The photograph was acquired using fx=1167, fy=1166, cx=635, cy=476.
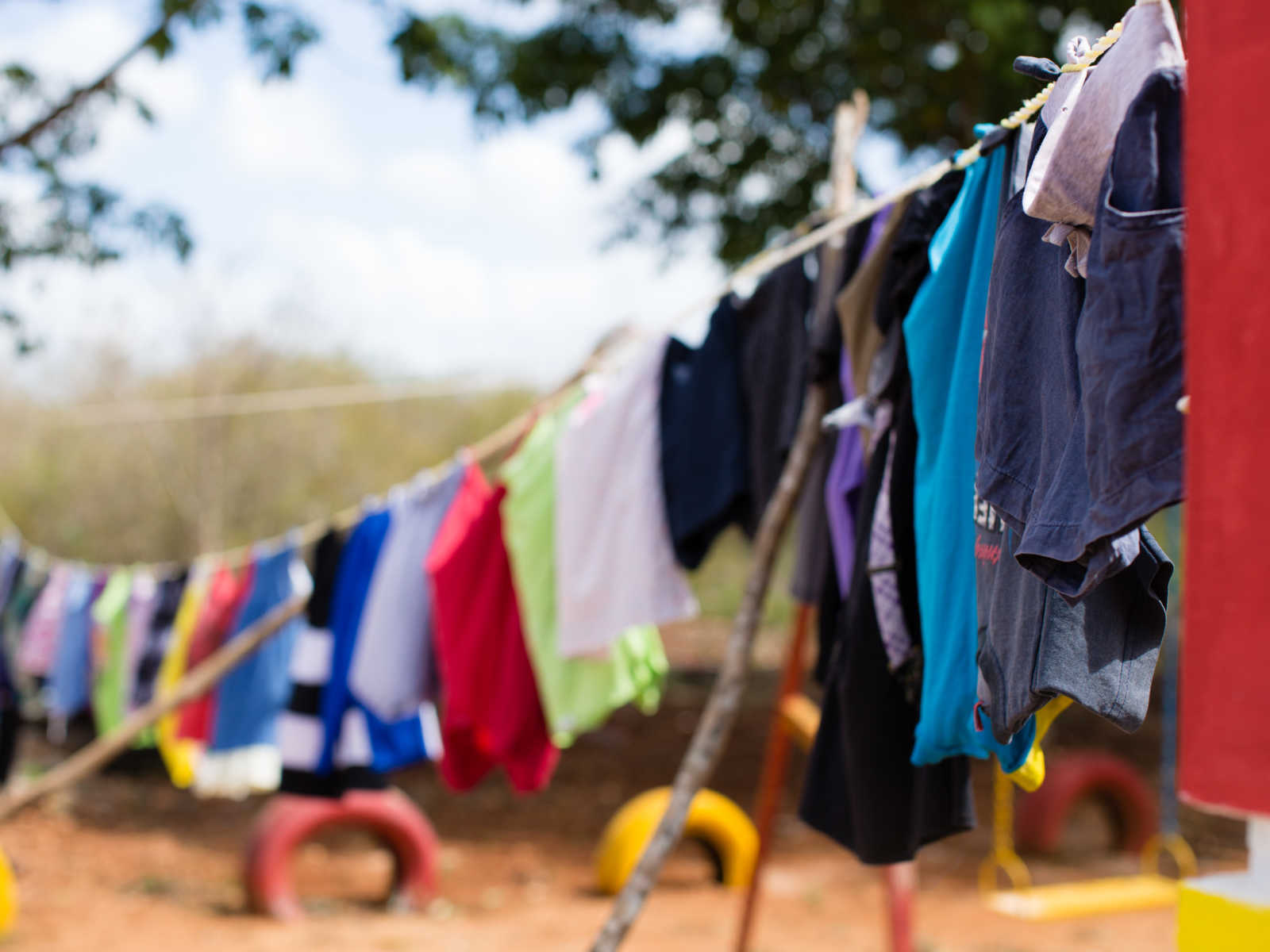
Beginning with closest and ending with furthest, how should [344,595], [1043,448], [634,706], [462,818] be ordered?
[1043,448] → [344,595] → [462,818] → [634,706]

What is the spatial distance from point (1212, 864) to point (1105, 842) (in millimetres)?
594

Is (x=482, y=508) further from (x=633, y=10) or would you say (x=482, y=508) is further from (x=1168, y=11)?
(x=633, y=10)

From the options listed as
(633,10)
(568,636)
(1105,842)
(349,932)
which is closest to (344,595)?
(568,636)

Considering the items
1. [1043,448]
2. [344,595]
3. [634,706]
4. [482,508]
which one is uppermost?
[1043,448]

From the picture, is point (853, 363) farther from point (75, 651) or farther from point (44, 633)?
point (44, 633)

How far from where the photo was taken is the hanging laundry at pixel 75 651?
6.49m

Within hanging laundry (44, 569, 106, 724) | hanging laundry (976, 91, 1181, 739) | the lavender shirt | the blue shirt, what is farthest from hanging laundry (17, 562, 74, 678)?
Answer: hanging laundry (976, 91, 1181, 739)

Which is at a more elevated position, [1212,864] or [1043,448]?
[1043,448]

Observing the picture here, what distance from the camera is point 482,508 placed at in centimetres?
334

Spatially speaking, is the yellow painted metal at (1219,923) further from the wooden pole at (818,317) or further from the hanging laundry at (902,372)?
the wooden pole at (818,317)

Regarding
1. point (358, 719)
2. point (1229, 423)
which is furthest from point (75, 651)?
point (1229, 423)

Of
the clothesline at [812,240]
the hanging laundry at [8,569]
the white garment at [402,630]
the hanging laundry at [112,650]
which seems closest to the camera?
the clothesline at [812,240]

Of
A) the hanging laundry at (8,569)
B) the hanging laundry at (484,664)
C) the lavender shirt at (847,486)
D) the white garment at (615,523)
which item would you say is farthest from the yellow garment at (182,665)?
the lavender shirt at (847,486)

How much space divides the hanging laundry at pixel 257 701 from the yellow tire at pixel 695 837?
173 cm
